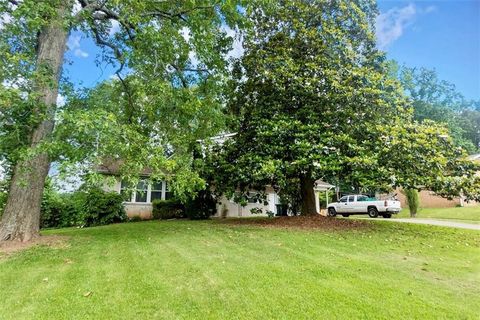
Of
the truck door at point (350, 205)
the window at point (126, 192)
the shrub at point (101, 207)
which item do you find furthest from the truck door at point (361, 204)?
the shrub at point (101, 207)

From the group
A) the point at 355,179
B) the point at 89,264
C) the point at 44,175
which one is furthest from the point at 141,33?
the point at 355,179

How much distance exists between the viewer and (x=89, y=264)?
20.4 feet

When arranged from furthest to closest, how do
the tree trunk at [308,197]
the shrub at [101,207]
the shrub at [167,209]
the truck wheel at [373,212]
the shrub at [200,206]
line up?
1. the truck wheel at [373,212]
2. the shrub at [167,209]
3. the shrub at [200,206]
4. the shrub at [101,207]
5. the tree trunk at [308,197]

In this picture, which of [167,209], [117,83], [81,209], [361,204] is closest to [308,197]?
[167,209]

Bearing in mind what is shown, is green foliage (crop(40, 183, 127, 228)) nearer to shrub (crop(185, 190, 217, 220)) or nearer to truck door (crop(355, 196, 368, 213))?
shrub (crop(185, 190, 217, 220))

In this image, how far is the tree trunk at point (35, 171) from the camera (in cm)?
799

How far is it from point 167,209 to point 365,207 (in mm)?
13969

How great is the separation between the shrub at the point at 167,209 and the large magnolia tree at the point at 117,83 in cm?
738

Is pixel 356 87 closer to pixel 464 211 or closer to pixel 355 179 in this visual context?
pixel 355 179

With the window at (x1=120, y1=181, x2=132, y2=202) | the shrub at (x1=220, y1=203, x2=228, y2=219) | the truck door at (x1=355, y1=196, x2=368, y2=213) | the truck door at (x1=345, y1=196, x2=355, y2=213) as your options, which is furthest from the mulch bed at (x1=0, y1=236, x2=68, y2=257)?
the truck door at (x1=345, y1=196, x2=355, y2=213)

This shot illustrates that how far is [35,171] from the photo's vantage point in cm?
829

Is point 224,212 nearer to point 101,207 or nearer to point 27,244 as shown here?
point 101,207

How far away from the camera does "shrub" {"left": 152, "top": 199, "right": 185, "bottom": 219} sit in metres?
18.0

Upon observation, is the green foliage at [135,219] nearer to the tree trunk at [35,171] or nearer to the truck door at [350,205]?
the tree trunk at [35,171]
